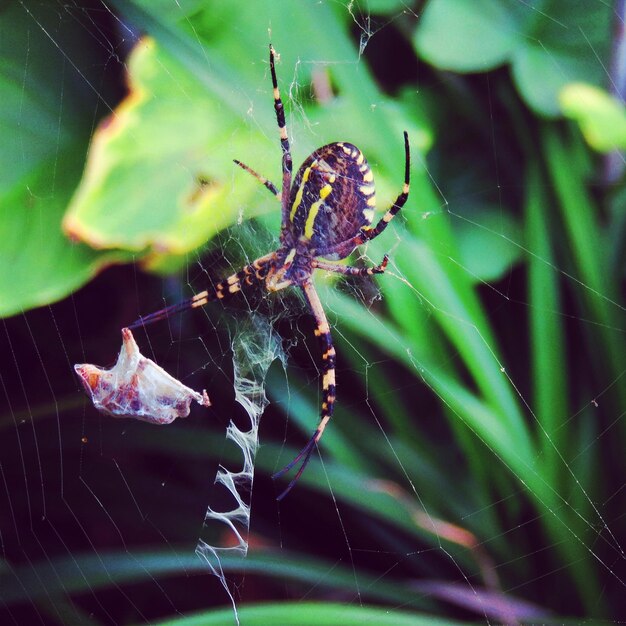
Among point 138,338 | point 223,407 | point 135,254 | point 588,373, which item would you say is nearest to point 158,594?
point 223,407

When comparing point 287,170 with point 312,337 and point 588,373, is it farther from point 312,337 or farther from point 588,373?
point 588,373

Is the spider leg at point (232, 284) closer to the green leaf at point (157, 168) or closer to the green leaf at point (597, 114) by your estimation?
the green leaf at point (157, 168)

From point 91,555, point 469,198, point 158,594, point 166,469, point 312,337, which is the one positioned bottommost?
point 158,594

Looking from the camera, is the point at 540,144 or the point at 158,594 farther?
the point at 158,594

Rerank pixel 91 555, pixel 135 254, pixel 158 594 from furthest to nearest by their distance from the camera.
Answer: pixel 158 594, pixel 91 555, pixel 135 254

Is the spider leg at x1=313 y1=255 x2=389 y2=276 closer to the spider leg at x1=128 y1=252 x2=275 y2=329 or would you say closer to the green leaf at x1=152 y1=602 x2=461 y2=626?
the spider leg at x1=128 y1=252 x2=275 y2=329

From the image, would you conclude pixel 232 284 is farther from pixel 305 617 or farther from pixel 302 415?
pixel 305 617

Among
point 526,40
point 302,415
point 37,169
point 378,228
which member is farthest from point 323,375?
point 526,40

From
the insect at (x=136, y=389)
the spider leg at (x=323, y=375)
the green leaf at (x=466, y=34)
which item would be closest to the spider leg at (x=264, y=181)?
the spider leg at (x=323, y=375)
